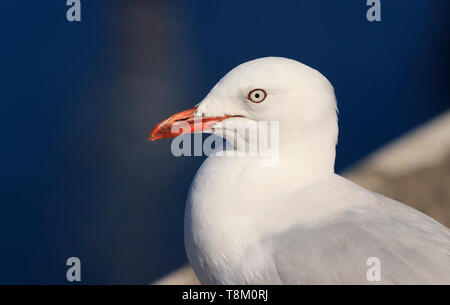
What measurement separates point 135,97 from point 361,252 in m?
3.78

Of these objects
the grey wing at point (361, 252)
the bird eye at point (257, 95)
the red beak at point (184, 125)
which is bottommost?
the grey wing at point (361, 252)

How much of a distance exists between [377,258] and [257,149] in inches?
15.6

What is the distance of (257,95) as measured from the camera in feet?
5.04

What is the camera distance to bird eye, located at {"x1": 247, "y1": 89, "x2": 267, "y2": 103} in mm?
1527

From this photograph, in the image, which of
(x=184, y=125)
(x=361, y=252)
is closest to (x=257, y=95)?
(x=184, y=125)

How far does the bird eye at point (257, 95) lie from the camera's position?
5.01 ft

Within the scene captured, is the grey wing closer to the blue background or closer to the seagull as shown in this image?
the seagull

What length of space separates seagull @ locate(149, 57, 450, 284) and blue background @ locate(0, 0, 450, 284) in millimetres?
1861

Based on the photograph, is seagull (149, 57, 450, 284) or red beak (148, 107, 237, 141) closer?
seagull (149, 57, 450, 284)

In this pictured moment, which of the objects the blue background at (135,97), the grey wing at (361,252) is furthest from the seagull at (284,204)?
the blue background at (135,97)

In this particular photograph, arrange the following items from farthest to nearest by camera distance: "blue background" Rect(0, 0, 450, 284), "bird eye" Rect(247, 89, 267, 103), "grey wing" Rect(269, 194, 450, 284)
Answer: "blue background" Rect(0, 0, 450, 284), "bird eye" Rect(247, 89, 267, 103), "grey wing" Rect(269, 194, 450, 284)

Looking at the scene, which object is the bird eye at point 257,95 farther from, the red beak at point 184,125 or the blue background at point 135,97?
the blue background at point 135,97

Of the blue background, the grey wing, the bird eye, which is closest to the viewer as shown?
the grey wing

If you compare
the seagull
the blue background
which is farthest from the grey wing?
the blue background
